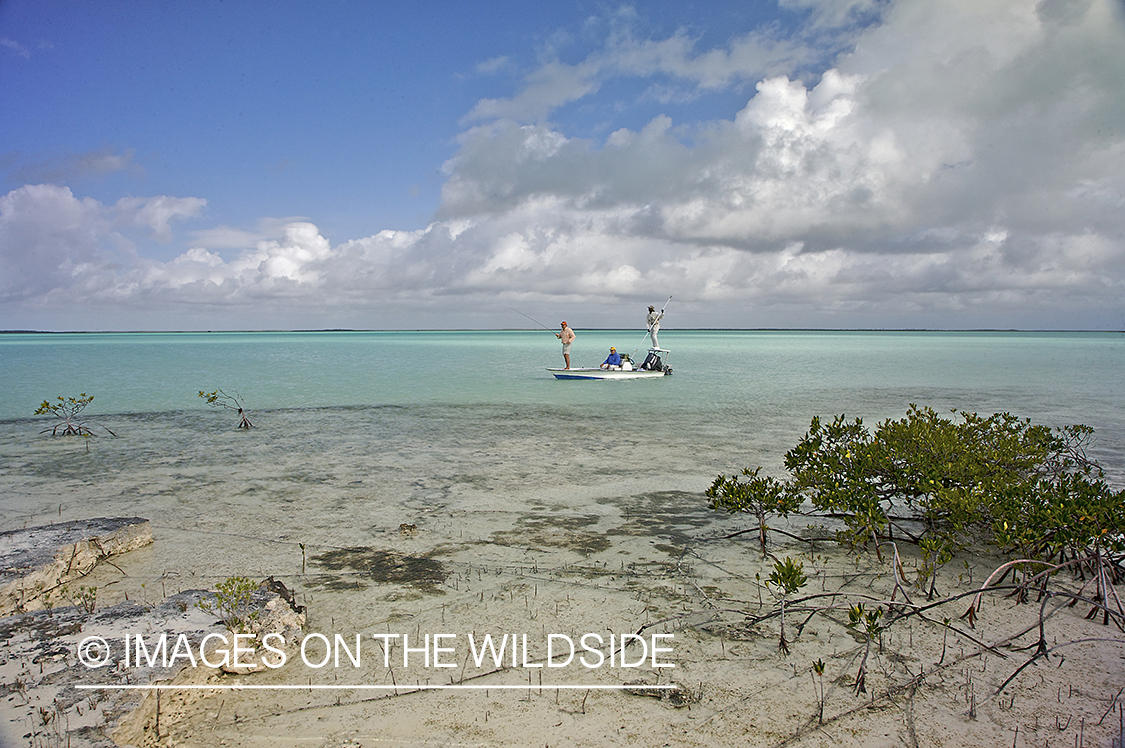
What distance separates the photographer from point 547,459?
1034 centimetres

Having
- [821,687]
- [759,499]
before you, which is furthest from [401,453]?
[821,687]

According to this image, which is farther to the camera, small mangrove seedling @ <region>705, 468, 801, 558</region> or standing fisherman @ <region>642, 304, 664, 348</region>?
standing fisherman @ <region>642, 304, 664, 348</region>

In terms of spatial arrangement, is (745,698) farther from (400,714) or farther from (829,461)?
(829,461)

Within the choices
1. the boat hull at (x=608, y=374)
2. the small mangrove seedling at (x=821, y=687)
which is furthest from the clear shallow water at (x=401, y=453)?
the small mangrove seedling at (x=821, y=687)

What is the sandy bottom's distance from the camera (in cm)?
304

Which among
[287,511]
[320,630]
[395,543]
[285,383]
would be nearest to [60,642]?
[320,630]

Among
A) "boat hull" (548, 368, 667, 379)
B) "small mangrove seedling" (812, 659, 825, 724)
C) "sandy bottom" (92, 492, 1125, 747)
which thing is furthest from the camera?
"boat hull" (548, 368, 667, 379)

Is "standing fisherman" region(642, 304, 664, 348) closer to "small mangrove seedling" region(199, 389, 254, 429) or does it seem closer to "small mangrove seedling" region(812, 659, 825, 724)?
"small mangrove seedling" region(199, 389, 254, 429)

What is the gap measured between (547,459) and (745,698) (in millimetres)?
7144

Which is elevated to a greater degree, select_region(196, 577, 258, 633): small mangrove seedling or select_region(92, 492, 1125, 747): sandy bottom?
select_region(196, 577, 258, 633): small mangrove seedling

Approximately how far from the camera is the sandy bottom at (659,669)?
3041 mm

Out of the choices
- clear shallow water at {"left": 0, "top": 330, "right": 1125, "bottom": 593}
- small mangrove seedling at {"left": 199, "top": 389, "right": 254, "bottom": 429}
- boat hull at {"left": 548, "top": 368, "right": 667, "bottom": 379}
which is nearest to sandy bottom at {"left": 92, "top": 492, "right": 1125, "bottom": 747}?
clear shallow water at {"left": 0, "top": 330, "right": 1125, "bottom": 593}

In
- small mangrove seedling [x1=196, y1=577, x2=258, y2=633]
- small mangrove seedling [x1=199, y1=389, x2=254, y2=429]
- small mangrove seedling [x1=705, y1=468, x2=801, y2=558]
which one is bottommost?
small mangrove seedling [x1=199, y1=389, x2=254, y2=429]

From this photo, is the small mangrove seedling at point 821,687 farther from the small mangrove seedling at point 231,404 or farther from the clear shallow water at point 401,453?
the small mangrove seedling at point 231,404
